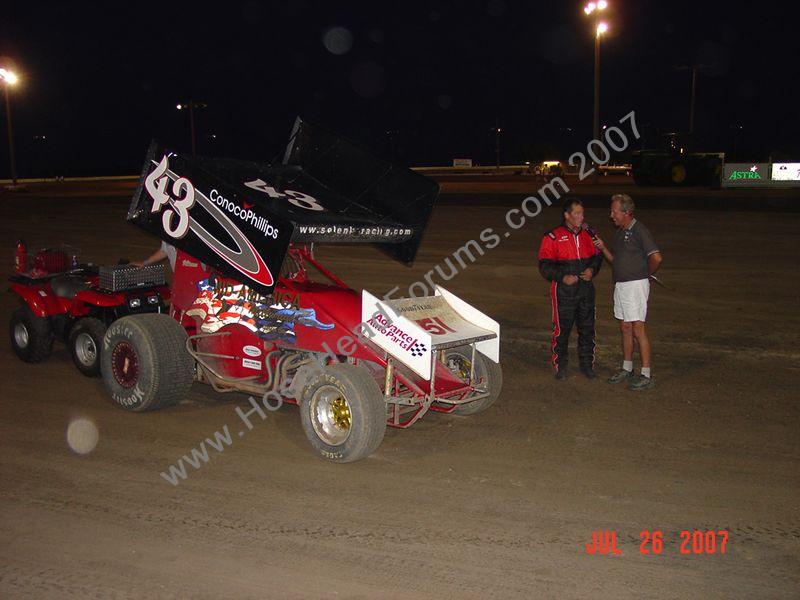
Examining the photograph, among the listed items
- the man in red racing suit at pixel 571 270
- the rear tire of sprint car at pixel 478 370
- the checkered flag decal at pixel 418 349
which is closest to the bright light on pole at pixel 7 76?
the man in red racing suit at pixel 571 270

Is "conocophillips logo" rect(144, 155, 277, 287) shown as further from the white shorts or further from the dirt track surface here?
the white shorts

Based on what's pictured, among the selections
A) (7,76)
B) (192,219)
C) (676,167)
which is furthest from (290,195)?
(7,76)

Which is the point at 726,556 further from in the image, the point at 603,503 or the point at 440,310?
the point at 440,310

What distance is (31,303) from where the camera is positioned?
7941mm

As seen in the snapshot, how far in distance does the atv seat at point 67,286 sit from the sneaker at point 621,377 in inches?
208

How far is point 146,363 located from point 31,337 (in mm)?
2505

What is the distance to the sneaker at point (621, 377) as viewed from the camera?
7363 millimetres

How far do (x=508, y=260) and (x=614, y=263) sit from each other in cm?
767

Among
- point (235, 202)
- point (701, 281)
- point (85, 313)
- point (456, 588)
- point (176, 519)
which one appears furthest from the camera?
point (701, 281)

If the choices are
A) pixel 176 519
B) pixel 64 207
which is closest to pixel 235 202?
pixel 176 519

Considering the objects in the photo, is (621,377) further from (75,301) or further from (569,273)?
(75,301)

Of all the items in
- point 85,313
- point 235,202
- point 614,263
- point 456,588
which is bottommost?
point 456,588
